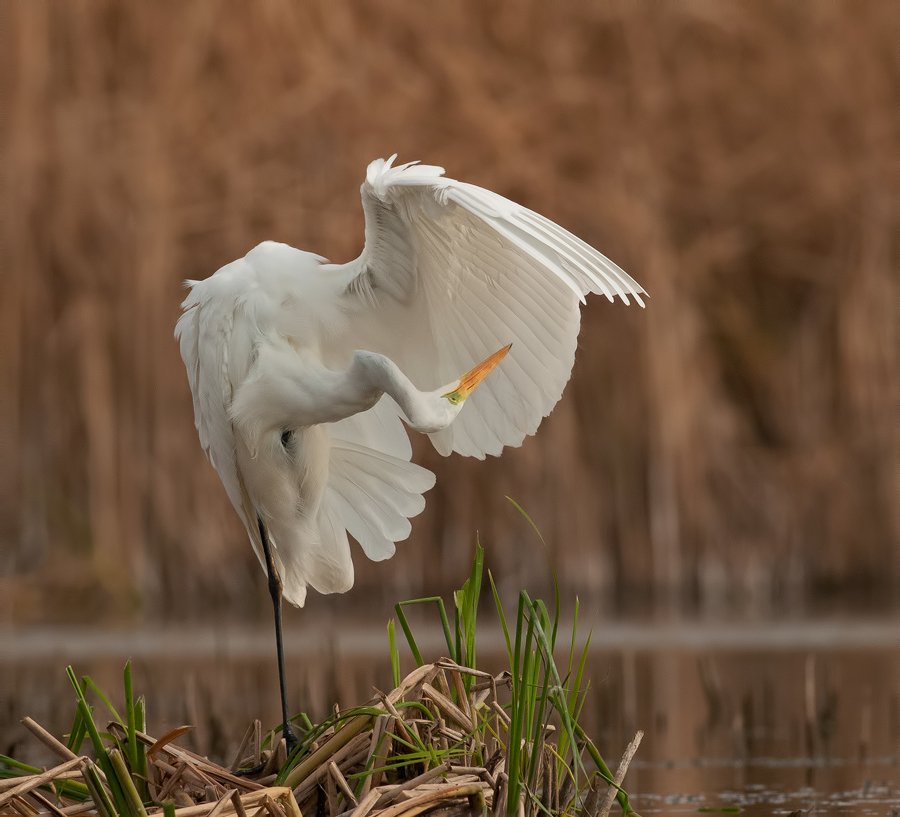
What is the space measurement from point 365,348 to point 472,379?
0.74 m

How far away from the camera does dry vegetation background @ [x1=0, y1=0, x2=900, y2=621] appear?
31.4ft

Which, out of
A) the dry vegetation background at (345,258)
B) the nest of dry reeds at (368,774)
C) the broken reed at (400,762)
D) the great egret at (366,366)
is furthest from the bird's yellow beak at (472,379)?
the dry vegetation background at (345,258)

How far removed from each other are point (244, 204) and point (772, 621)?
12.3 feet

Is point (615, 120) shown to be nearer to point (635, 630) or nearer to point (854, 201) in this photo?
point (854, 201)

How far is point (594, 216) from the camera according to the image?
32.2ft

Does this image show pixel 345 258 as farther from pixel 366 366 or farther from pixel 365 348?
pixel 366 366

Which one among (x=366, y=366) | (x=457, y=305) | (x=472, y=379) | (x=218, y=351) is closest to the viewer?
(x=472, y=379)

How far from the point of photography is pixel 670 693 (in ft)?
22.1

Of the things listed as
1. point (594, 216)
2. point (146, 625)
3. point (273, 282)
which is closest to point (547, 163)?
point (594, 216)

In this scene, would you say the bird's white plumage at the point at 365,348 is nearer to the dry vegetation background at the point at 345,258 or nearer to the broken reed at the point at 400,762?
the broken reed at the point at 400,762

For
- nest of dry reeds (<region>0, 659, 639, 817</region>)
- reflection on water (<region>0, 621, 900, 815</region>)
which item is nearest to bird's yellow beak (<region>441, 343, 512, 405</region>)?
nest of dry reeds (<region>0, 659, 639, 817</region>)

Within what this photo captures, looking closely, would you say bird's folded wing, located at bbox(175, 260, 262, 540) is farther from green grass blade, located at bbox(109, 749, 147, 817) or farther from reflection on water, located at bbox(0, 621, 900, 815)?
green grass blade, located at bbox(109, 749, 147, 817)

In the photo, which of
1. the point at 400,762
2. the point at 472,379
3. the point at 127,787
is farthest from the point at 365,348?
the point at 127,787

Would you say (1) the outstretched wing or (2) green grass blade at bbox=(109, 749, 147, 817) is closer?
(2) green grass blade at bbox=(109, 749, 147, 817)
